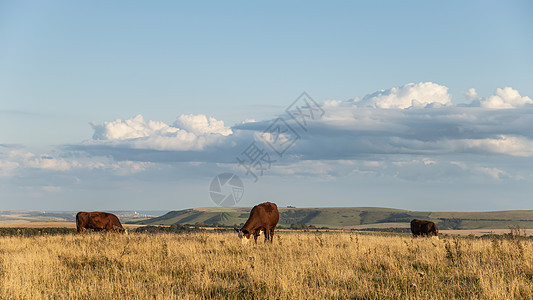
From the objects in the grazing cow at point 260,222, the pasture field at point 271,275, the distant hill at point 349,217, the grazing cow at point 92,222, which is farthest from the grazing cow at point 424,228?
the distant hill at point 349,217

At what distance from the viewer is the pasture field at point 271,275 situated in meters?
10.1

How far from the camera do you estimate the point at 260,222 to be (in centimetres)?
2238

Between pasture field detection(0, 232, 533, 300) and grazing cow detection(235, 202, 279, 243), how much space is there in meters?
4.64

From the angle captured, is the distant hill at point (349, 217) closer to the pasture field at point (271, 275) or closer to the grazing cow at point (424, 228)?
the grazing cow at point (424, 228)

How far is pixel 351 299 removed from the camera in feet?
32.7

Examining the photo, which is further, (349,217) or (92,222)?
(349,217)

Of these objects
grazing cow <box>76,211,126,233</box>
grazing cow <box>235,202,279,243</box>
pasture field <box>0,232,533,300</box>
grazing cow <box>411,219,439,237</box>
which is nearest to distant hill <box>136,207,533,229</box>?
grazing cow <box>411,219,439,237</box>

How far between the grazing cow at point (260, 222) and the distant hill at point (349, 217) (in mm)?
111827

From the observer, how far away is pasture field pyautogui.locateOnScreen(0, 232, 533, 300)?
399 inches

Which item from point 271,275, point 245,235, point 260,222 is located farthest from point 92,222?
point 271,275

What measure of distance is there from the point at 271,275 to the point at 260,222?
36.5 feet

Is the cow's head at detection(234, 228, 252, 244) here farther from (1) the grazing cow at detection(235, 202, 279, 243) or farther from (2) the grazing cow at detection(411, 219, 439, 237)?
(2) the grazing cow at detection(411, 219, 439, 237)

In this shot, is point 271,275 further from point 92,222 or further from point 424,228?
point 424,228

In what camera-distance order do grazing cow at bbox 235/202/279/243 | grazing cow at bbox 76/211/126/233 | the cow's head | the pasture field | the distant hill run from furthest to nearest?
the distant hill, grazing cow at bbox 76/211/126/233, grazing cow at bbox 235/202/279/243, the cow's head, the pasture field
